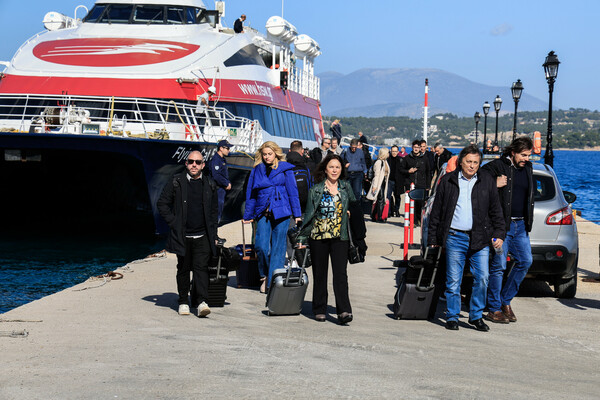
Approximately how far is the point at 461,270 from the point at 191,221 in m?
2.63

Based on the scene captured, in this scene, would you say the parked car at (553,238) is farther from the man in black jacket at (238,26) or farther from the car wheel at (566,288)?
the man in black jacket at (238,26)

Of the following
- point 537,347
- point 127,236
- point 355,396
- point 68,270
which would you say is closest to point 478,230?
point 537,347

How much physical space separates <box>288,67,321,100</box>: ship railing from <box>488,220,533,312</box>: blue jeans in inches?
879

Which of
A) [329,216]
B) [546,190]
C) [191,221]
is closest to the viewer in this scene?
[329,216]

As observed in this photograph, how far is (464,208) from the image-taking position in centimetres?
808

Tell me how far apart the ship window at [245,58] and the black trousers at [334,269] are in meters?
14.7

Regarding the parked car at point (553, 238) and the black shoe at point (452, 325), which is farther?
the parked car at point (553, 238)

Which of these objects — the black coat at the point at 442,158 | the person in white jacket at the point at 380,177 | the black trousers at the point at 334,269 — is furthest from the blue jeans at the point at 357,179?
the black trousers at the point at 334,269

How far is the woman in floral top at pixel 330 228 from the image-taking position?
8320 millimetres

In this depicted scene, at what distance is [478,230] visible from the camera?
8.05 meters

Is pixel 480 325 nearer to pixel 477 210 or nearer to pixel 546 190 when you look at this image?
pixel 477 210

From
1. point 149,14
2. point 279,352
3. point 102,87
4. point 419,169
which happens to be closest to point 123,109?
point 102,87

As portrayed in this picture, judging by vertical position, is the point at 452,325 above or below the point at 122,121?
below

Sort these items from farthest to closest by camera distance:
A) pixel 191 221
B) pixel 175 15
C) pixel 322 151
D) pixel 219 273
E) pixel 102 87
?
pixel 175 15 < pixel 102 87 < pixel 322 151 < pixel 219 273 < pixel 191 221
